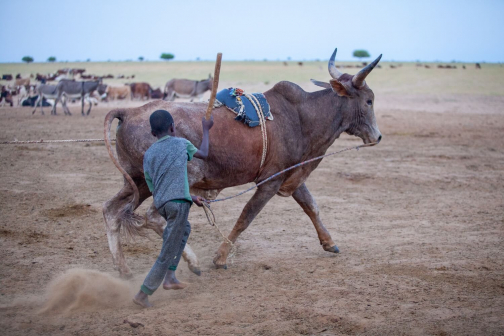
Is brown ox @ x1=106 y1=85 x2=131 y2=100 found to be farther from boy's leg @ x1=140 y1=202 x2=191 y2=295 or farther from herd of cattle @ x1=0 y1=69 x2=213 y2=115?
boy's leg @ x1=140 y1=202 x2=191 y2=295

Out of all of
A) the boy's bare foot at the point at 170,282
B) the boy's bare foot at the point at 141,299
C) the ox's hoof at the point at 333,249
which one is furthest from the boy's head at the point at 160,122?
the ox's hoof at the point at 333,249

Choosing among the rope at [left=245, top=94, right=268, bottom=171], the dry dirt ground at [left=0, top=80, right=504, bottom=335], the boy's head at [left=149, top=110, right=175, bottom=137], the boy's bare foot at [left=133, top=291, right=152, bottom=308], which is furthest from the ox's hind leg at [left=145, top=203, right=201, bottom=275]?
the rope at [left=245, top=94, right=268, bottom=171]

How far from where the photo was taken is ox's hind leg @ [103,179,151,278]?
5.21 m

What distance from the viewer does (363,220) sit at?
25.7ft

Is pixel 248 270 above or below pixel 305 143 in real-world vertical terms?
below

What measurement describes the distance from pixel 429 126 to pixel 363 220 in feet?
40.0

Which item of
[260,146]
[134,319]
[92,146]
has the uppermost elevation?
[260,146]

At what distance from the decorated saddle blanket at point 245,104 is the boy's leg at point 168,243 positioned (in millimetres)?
1453

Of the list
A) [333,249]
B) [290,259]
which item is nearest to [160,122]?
[290,259]

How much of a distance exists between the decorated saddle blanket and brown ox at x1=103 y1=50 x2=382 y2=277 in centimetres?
7

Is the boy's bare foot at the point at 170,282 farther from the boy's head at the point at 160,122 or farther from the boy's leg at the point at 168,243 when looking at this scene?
the boy's head at the point at 160,122

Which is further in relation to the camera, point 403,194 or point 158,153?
point 403,194

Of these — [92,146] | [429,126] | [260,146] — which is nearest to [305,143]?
[260,146]

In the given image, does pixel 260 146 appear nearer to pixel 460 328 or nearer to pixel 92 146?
pixel 460 328
